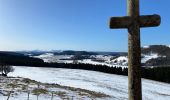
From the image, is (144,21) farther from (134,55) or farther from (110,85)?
(110,85)

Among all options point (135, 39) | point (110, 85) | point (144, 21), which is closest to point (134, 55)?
point (135, 39)

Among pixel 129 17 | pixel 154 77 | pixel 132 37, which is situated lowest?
pixel 154 77

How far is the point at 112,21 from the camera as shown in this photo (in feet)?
24.9

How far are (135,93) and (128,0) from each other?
80.5 inches

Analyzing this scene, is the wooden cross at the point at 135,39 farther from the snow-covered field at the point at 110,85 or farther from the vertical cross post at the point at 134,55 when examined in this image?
the snow-covered field at the point at 110,85

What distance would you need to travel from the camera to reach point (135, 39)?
7242 mm

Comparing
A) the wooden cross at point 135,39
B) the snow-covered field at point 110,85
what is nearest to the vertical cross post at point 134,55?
the wooden cross at point 135,39

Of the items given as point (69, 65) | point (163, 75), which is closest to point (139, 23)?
point (163, 75)

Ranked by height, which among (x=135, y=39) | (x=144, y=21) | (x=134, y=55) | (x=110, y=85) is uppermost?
(x=144, y=21)

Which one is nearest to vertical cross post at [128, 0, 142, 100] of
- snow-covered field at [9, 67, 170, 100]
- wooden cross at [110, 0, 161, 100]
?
wooden cross at [110, 0, 161, 100]

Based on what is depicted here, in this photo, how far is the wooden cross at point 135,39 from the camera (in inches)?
286

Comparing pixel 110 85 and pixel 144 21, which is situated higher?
pixel 144 21

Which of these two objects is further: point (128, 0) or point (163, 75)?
point (163, 75)

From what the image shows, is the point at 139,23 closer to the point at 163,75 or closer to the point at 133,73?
the point at 133,73
